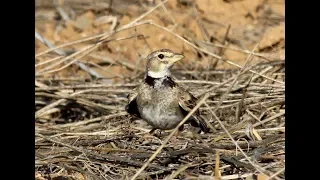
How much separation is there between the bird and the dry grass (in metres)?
0.15

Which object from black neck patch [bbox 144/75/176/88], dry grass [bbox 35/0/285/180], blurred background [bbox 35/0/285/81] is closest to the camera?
dry grass [bbox 35/0/285/180]

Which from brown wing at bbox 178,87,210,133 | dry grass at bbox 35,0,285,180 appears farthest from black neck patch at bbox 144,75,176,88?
dry grass at bbox 35,0,285,180

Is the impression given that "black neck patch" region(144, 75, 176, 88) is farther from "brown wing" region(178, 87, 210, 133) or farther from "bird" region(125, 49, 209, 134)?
"brown wing" region(178, 87, 210, 133)

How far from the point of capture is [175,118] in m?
6.15

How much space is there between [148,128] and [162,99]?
0.72 metres

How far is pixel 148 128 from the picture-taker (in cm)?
680

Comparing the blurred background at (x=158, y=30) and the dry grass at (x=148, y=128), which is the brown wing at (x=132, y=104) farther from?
the blurred background at (x=158, y=30)

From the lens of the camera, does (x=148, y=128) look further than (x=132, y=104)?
Yes

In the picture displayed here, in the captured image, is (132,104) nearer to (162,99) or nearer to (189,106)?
(162,99)

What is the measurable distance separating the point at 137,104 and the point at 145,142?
330 mm

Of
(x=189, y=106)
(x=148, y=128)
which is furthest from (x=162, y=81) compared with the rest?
(x=148, y=128)

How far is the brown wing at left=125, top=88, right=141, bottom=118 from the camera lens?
6.36 metres
